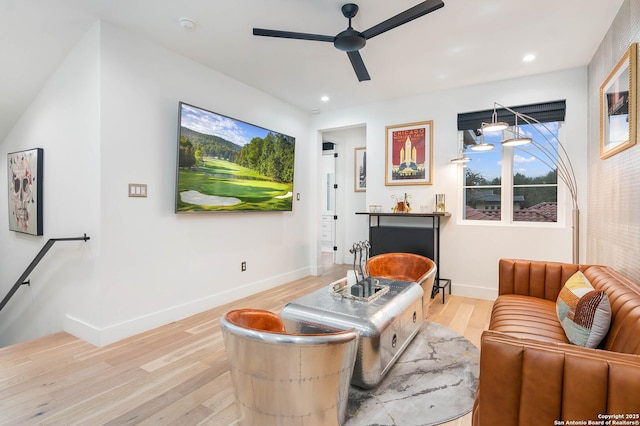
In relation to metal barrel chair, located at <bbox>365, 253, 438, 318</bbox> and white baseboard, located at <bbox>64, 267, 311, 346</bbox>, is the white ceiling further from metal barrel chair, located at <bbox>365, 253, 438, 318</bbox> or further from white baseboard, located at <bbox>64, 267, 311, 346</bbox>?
white baseboard, located at <bbox>64, 267, 311, 346</bbox>

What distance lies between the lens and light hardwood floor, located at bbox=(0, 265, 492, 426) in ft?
5.99

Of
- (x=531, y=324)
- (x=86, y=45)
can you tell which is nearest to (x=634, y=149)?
(x=531, y=324)

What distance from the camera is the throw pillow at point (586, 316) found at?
164cm

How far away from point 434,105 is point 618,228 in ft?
8.47

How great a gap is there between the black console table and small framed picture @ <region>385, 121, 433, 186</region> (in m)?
0.54

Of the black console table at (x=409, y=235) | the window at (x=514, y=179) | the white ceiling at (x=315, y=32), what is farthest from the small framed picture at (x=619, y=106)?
the black console table at (x=409, y=235)

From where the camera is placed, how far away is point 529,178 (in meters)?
3.93

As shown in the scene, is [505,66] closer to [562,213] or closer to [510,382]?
[562,213]

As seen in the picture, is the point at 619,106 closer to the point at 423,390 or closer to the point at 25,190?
the point at 423,390

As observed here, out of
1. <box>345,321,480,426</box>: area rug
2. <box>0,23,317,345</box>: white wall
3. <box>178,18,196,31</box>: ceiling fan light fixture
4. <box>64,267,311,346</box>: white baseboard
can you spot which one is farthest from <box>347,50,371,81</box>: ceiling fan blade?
<box>64,267,311,346</box>: white baseboard

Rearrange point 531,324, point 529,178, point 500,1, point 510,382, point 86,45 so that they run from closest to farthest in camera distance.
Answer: point 510,382, point 531,324, point 500,1, point 86,45, point 529,178

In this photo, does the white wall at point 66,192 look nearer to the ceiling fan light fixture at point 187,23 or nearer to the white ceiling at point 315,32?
the white ceiling at point 315,32

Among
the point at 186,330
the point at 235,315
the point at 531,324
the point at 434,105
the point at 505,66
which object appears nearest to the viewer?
the point at 235,315

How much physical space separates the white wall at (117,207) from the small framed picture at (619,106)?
3707 mm
